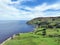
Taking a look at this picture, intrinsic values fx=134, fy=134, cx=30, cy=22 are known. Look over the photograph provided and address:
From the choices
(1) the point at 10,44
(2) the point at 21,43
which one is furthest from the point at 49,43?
(1) the point at 10,44

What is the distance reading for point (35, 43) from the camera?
215ft

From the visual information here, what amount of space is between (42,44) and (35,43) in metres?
3.46

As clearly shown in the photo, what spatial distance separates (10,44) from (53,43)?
21.6 metres

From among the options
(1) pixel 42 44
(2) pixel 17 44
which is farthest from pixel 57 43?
(2) pixel 17 44

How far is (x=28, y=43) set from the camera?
66188mm

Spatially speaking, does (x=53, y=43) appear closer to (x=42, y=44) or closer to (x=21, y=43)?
(x=42, y=44)

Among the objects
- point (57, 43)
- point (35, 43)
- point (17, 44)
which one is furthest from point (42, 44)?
point (17, 44)

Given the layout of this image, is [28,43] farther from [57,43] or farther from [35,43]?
[57,43]

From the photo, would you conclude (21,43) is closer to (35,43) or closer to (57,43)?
(35,43)

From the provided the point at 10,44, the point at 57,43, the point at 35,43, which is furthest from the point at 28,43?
the point at 57,43

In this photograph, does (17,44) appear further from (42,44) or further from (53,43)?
(53,43)

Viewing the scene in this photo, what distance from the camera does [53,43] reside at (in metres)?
67.2

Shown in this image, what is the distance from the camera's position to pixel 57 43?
66938mm

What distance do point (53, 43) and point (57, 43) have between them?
196 cm
